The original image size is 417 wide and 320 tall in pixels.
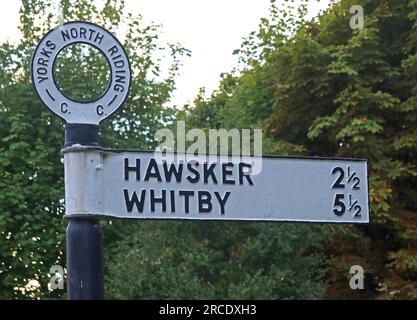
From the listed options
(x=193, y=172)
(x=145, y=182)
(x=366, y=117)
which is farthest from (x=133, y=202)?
(x=366, y=117)

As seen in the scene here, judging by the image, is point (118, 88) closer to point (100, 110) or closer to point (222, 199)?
point (100, 110)

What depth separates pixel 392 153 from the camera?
2205 centimetres

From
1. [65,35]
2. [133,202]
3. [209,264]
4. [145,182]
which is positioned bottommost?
[133,202]

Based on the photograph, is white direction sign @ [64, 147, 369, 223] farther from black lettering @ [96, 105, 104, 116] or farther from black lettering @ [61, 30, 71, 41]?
black lettering @ [61, 30, 71, 41]

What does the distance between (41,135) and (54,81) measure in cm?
1767

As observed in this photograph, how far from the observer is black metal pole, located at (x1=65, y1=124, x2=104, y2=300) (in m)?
5.12

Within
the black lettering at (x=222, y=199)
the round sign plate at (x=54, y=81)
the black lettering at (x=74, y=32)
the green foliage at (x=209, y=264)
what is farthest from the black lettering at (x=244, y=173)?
the green foliage at (x=209, y=264)

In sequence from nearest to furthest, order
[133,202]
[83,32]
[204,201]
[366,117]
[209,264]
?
1. [133,202]
2. [204,201]
3. [83,32]
4. [209,264]
5. [366,117]

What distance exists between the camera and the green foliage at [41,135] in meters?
21.0

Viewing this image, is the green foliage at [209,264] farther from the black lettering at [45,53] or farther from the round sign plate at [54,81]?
the black lettering at [45,53]

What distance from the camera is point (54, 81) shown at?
5305 mm

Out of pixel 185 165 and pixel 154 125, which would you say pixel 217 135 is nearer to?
pixel 185 165

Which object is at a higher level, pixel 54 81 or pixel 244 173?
pixel 54 81
